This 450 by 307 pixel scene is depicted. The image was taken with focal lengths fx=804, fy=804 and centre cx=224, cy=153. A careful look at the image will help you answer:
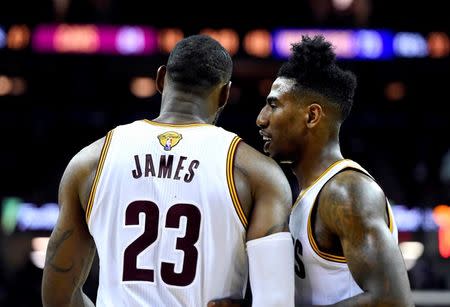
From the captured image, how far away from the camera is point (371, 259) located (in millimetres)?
2939

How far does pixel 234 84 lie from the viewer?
17.6m

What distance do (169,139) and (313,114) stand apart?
70cm

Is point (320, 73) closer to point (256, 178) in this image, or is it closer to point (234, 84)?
point (256, 178)

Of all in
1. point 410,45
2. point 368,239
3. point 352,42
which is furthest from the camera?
point 410,45

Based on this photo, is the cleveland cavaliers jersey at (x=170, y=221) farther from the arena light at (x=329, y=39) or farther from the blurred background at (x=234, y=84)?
the arena light at (x=329, y=39)

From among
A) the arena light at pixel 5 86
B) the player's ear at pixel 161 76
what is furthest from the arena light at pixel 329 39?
the player's ear at pixel 161 76

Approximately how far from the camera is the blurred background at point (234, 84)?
15.8 meters

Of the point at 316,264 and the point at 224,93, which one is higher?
the point at 224,93

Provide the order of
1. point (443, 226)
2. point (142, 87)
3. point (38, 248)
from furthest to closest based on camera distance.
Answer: point (142, 87) < point (38, 248) < point (443, 226)

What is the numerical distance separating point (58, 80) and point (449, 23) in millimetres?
8366

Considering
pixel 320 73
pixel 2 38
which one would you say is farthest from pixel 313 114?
pixel 2 38

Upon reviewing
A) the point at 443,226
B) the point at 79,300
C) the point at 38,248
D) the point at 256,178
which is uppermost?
the point at 256,178

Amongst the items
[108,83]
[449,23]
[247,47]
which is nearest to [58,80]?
[108,83]

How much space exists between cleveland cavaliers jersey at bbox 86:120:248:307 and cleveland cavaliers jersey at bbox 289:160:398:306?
0.89 ft
